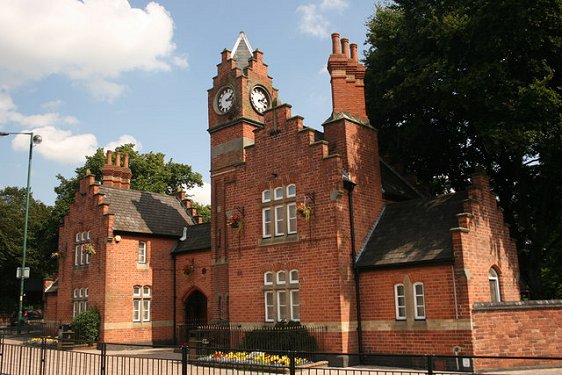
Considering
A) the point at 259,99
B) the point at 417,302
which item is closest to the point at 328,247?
the point at 417,302

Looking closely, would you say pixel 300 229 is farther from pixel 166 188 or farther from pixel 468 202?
pixel 166 188

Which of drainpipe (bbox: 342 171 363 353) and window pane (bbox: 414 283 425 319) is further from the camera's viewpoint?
drainpipe (bbox: 342 171 363 353)

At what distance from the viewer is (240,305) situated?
23875mm

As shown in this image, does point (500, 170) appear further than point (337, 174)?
Yes

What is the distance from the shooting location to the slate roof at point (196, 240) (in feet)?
102

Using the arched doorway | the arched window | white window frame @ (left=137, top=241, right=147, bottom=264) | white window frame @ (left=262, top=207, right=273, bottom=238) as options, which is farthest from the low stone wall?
white window frame @ (left=137, top=241, right=147, bottom=264)

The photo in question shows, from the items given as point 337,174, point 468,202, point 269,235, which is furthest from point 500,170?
point 269,235

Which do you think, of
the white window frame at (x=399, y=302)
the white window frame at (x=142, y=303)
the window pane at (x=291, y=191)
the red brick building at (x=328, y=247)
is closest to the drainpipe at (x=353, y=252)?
the red brick building at (x=328, y=247)

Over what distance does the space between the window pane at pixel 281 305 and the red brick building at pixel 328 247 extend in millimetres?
58

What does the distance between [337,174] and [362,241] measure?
9.65 ft

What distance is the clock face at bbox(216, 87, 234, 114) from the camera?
29.1 meters

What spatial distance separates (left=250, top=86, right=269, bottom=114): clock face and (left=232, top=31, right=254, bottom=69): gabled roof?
6.00 feet

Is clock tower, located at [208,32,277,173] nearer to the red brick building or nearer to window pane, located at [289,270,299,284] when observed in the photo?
the red brick building

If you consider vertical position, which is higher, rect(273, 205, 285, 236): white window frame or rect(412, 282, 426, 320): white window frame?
rect(273, 205, 285, 236): white window frame
